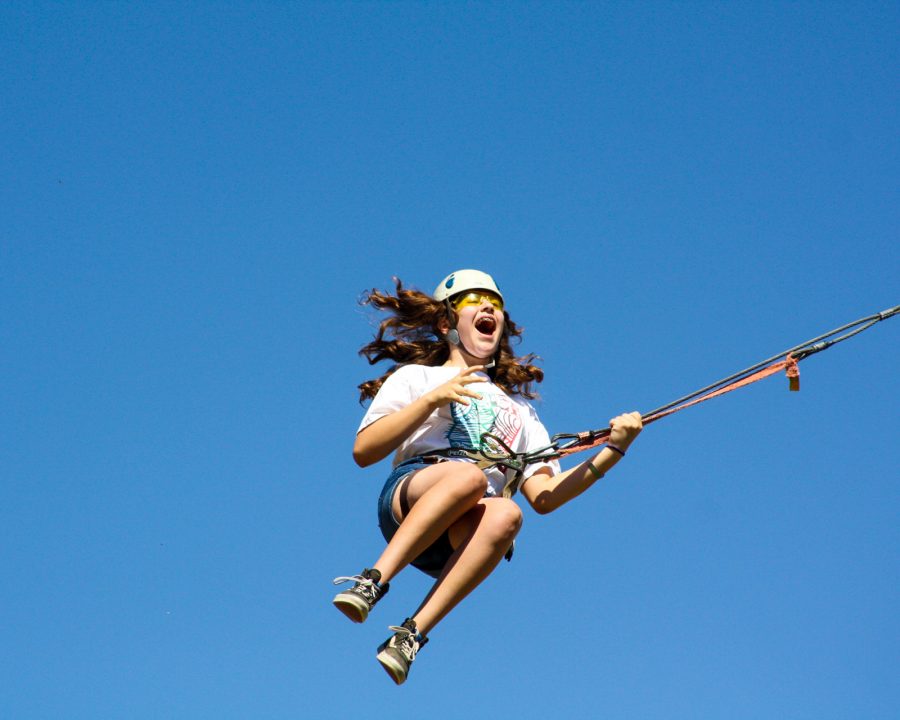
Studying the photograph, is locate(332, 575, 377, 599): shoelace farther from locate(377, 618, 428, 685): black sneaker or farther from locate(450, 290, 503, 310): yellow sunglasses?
locate(450, 290, 503, 310): yellow sunglasses

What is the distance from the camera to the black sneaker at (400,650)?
767 cm

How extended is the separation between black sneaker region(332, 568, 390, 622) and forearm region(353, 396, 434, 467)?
2.47 ft

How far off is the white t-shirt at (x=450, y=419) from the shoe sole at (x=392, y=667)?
4.00 feet

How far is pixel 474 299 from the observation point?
9195mm

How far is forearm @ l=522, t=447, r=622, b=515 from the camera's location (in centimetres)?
834

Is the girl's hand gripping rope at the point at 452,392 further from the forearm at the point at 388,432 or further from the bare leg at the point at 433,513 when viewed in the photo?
the bare leg at the point at 433,513

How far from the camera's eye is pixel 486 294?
9.24m

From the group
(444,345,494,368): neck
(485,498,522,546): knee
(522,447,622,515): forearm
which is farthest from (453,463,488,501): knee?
(444,345,494,368): neck

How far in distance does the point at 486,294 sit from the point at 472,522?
1.65 metres

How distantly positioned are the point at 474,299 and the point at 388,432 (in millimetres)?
1300

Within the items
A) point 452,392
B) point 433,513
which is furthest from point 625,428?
point 433,513

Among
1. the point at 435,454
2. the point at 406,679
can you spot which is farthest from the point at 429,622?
the point at 435,454

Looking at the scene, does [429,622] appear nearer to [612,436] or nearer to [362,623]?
[362,623]

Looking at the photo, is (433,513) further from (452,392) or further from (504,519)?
(452,392)
